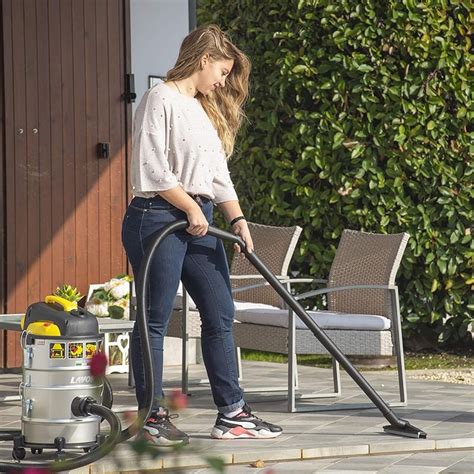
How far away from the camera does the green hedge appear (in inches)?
285

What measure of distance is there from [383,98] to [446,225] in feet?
2.75

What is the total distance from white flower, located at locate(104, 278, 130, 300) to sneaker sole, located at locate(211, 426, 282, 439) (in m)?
2.47

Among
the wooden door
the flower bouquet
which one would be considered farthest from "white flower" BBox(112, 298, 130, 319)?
the wooden door

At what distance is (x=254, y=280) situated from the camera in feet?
21.6

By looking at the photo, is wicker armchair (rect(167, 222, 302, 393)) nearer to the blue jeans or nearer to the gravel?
the gravel

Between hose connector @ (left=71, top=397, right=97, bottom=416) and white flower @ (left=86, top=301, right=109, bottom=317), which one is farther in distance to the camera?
white flower @ (left=86, top=301, right=109, bottom=317)

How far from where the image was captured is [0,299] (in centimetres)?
704

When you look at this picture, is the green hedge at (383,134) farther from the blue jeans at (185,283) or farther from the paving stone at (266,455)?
the paving stone at (266,455)

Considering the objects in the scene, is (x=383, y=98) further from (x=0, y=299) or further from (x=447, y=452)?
(x=447, y=452)

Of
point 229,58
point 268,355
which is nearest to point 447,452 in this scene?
point 229,58

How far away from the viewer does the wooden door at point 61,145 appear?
704 cm

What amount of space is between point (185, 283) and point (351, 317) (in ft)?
4.09

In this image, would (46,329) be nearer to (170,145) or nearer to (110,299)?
(170,145)

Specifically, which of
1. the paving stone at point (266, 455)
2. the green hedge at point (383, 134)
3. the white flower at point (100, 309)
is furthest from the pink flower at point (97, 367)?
the green hedge at point (383, 134)
